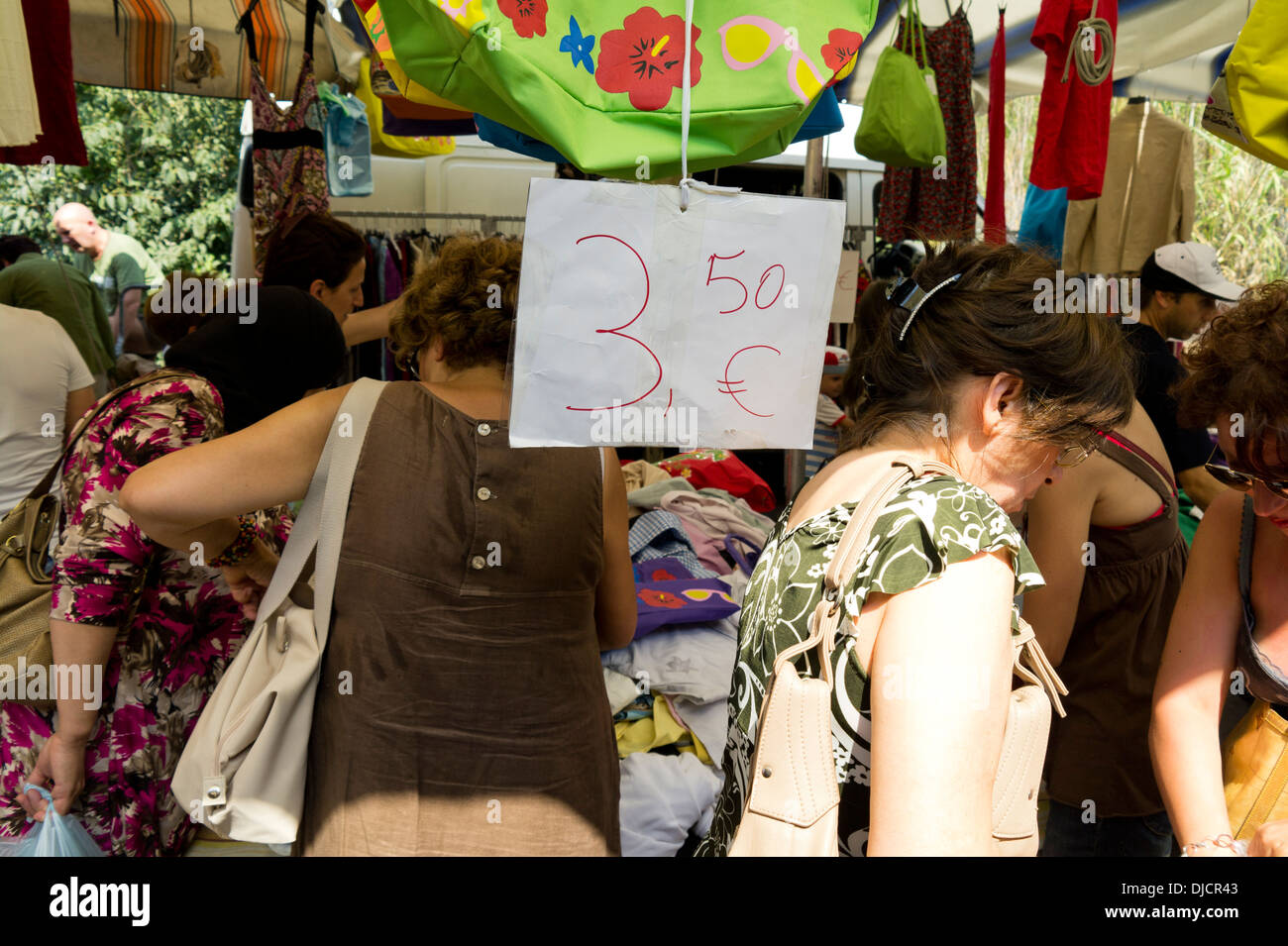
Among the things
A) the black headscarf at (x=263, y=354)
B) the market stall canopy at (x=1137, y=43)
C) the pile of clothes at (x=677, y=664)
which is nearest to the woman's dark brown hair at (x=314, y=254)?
the black headscarf at (x=263, y=354)

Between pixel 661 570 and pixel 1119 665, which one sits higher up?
pixel 1119 665

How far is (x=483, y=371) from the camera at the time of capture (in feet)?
5.80

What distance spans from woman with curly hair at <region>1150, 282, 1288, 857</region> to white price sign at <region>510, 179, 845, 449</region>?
2.18ft

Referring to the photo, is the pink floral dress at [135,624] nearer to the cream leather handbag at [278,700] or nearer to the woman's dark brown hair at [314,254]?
the cream leather handbag at [278,700]

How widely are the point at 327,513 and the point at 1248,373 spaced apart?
140 centimetres

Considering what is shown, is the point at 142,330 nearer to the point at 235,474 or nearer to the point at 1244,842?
the point at 235,474

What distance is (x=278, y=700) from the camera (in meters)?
1.55

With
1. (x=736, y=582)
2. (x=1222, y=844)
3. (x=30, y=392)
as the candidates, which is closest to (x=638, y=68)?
(x=1222, y=844)

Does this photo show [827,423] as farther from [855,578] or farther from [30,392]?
[855,578]

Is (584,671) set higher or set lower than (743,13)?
lower

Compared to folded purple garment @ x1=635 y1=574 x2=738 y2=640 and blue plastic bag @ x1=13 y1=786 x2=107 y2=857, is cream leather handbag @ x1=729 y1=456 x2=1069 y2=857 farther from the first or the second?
folded purple garment @ x1=635 y1=574 x2=738 y2=640
